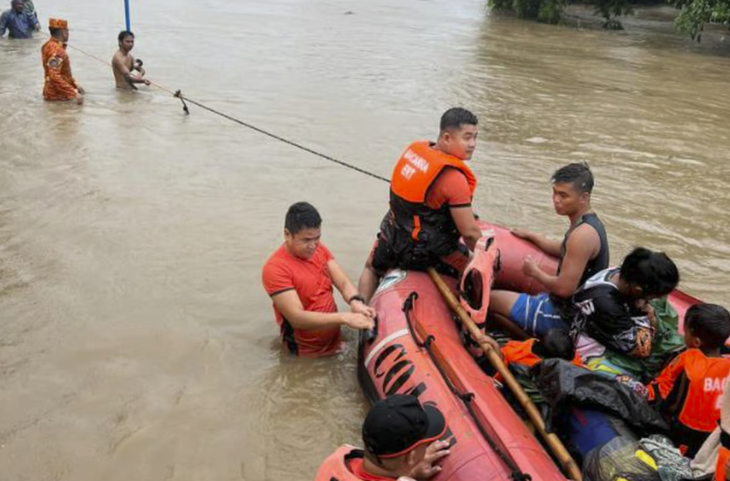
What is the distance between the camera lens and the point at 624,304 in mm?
3566

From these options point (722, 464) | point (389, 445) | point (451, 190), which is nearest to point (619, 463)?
point (722, 464)

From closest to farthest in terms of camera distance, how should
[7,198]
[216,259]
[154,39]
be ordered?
[216,259] → [7,198] → [154,39]

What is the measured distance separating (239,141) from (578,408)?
6.56 m

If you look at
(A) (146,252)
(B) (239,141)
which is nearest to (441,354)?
(A) (146,252)

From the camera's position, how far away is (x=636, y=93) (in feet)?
40.0

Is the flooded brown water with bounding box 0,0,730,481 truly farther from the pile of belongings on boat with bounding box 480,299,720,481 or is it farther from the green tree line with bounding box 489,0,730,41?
the pile of belongings on boat with bounding box 480,299,720,481

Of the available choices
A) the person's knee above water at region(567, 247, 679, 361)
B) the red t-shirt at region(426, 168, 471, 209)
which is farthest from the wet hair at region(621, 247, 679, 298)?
the red t-shirt at region(426, 168, 471, 209)

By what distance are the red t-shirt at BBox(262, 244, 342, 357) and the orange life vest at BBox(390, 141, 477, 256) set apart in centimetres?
58

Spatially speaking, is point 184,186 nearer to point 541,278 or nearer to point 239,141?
point 239,141

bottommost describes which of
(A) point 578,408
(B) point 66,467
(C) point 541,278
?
(B) point 66,467

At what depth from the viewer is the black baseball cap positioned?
232 cm

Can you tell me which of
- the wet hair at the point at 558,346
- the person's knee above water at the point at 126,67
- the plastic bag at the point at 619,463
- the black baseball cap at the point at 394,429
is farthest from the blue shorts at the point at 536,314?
the person's knee above water at the point at 126,67

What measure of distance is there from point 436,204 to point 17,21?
14291mm

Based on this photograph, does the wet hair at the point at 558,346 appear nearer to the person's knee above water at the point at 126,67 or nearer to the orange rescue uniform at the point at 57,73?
the orange rescue uniform at the point at 57,73
